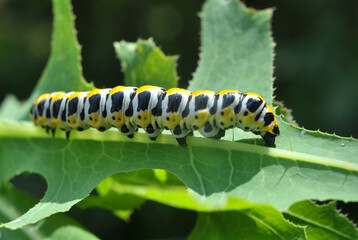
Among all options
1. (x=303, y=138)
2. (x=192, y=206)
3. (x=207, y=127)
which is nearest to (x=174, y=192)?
(x=192, y=206)

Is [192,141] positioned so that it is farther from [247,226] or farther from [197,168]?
[247,226]

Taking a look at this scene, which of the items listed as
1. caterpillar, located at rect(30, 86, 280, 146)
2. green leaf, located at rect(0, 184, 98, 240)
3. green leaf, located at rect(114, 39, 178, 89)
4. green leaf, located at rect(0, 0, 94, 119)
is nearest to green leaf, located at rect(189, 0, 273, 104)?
green leaf, located at rect(114, 39, 178, 89)

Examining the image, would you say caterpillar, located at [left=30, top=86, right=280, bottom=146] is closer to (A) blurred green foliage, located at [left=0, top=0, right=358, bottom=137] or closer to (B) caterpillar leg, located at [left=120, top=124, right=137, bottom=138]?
(B) caterpillar leg, located at [left=120, top=124, right=137, bottom=138]

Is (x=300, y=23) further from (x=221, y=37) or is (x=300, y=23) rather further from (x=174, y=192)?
(x=174, y=192)

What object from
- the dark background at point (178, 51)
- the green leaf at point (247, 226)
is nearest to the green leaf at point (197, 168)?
the green leaf at point (247, 226)

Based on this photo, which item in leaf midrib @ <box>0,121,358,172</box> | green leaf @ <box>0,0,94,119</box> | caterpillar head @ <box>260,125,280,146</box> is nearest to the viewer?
leaf midrib @ <box>0,121,358,172</box>

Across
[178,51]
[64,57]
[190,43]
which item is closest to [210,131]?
[64,57]
